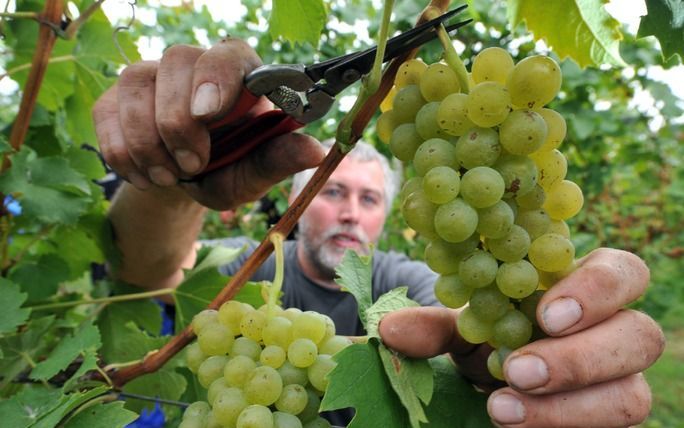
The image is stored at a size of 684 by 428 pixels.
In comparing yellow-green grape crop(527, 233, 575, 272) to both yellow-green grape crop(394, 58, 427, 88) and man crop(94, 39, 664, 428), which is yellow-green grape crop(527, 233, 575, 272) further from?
yellow-green grape crop(394, 58, 427, 88)

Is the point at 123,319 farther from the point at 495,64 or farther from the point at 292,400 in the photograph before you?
the point at 495,64

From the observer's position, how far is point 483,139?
1.92ft

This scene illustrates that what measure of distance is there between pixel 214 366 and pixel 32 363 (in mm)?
382

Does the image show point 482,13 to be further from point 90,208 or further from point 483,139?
point 483,139

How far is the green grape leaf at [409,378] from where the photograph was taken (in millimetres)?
605

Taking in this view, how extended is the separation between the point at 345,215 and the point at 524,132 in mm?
2368

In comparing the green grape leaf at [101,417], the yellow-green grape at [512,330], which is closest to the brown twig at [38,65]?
the green grape leaf at [101,417]

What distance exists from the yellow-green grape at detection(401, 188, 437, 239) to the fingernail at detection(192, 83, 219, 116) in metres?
0.27

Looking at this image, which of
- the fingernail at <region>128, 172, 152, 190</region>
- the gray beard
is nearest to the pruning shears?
the fingernail at <region>128, 172, 152, 190</region>

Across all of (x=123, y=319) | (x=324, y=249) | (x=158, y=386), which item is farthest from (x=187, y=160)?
(x=324, y=249)

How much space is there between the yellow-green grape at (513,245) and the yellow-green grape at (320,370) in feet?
0.66

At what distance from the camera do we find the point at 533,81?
58 centimetres

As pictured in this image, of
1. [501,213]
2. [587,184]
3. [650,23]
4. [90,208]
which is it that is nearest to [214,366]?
[501,213]

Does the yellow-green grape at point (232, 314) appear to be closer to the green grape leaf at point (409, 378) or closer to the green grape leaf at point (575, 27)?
the green grape leaf at point (409, 378)
